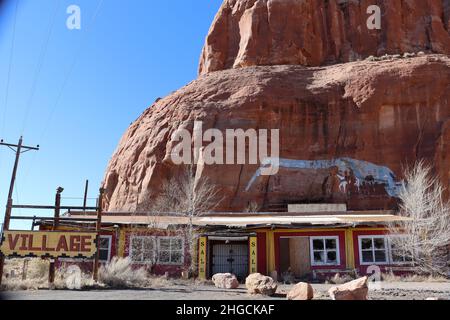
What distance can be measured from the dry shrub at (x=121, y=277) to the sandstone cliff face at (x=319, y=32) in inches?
1641

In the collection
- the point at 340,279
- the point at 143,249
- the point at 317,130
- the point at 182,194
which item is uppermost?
the point at 317,130

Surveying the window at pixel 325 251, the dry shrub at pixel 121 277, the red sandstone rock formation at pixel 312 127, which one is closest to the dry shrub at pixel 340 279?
the window at pixel 325 251

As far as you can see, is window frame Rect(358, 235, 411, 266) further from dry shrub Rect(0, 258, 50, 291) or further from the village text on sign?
dry shrub Rect(0, 258, 50, 291)

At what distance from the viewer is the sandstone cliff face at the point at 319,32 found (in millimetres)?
57188

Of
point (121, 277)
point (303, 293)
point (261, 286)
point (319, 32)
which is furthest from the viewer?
point (319, 32)

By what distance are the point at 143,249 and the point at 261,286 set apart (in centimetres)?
1163

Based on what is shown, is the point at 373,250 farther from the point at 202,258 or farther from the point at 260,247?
the point at 202,258

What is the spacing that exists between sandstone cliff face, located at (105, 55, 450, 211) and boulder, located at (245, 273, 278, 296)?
24284 mm

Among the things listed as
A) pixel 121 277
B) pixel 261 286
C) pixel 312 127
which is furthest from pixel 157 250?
pixel 312 127

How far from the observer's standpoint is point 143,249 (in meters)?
23.8

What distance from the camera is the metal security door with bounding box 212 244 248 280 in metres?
24.1

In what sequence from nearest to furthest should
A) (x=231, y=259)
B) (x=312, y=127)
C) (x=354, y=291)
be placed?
(x=354, y=291)
(x=231, y=259)
(x=312, y=127)

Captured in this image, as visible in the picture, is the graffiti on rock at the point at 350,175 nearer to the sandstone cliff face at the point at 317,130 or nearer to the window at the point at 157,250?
the sandstone cliff face at the point at 317,130

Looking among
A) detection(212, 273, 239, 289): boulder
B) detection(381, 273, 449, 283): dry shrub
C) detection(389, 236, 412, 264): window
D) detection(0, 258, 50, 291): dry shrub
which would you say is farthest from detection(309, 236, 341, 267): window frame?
detection(0, 258, 50, 291): dry shrub
